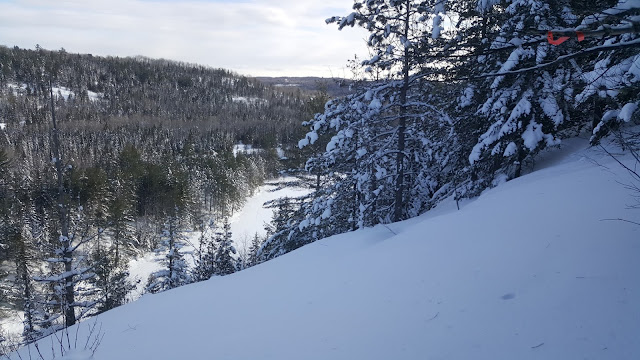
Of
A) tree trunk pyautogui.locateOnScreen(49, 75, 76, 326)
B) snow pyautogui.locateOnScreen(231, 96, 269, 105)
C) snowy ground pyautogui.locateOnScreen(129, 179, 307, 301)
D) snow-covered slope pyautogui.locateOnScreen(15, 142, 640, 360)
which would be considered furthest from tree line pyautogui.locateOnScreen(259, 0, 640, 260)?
snow pyautogui.locateOnScreen(231, 96, 269, 105)

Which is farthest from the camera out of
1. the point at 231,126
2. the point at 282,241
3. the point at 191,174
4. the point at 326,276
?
the point at 231,126

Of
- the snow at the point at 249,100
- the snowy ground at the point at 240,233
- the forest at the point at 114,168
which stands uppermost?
the snow at the point at 249,100

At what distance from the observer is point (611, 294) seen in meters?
3.09

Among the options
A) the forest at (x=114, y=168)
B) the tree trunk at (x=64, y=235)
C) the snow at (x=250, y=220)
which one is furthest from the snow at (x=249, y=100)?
the tree trunk at (x=64, y=235)

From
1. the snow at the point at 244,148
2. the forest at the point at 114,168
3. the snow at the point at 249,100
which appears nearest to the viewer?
the forest at the point at 114,168

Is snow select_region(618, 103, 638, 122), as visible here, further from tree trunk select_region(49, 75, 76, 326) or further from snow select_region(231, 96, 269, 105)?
snow select_region(231, 96, 269, 105)

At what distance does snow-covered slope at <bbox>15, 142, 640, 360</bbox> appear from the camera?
3016 millimetres

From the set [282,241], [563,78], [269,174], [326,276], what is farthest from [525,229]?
[269,174]

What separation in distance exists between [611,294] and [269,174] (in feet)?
259

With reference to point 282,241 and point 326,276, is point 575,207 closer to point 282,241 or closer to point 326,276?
point 326,276

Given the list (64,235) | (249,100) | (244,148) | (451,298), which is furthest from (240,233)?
(249,100)

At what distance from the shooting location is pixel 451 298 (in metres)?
3.75

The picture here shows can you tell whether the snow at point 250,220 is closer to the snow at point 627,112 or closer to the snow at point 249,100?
the snow at point 627,112

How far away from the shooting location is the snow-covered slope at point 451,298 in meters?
3.02
